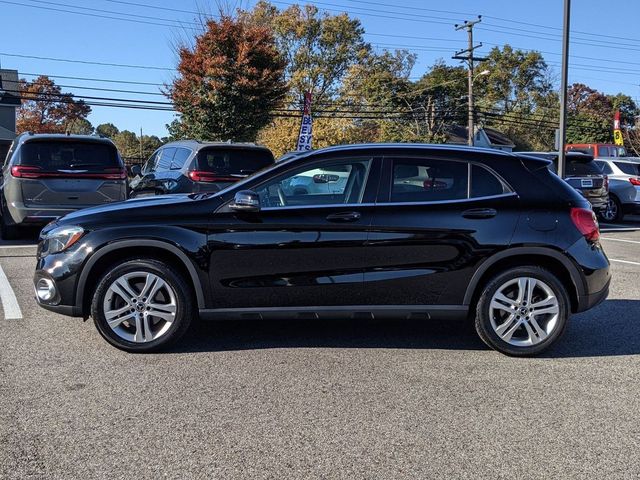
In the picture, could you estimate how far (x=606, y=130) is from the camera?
2442 inches

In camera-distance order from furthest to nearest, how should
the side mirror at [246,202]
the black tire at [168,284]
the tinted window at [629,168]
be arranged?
the tinted window at [629,168] < the black tire at [168,284] < the side mirror at [246,202]

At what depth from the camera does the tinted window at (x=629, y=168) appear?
17.1 m

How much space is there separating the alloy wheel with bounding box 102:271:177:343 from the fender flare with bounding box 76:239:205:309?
0.19 meters

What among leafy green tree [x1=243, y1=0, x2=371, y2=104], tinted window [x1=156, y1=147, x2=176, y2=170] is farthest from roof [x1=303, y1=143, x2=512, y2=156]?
leafy green tree [x1=243, y1=0, x2=371, y2=104]

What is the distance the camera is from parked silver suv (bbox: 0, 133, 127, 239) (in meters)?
9.98

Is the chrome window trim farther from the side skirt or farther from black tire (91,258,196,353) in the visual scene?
black tire (91,258,196,353)

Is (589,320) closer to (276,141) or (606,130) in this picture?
(276,141)

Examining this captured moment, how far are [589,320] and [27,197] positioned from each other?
828 cm

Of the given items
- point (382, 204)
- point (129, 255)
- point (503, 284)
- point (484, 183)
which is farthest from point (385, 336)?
point (129, 255)

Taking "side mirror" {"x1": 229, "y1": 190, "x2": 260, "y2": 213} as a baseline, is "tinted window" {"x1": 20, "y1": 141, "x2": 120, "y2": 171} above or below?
above

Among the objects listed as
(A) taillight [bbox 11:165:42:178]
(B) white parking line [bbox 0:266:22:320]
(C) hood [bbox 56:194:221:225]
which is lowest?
(B) white parking line [bbox 0:266:22:320]

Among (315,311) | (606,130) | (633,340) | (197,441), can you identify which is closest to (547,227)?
(633,340)

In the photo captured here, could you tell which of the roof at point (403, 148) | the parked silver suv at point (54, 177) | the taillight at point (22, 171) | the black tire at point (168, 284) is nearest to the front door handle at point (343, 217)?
the roof at point (403, 148)

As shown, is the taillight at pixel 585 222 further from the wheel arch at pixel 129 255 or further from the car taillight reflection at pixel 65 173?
the car taillight reflection at pixel 65 173
